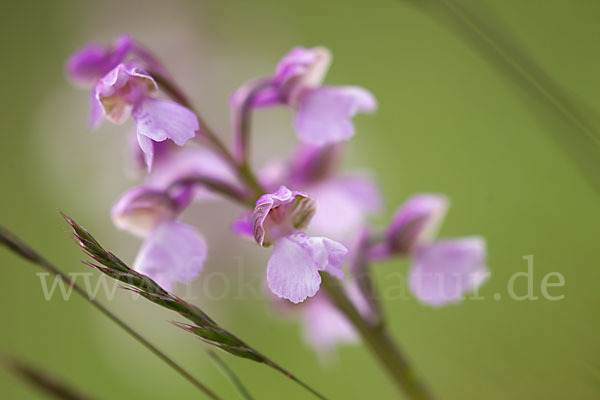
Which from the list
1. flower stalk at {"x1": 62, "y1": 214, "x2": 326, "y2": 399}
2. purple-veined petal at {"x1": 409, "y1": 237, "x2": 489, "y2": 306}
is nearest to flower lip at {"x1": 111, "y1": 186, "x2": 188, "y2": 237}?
flower stalk at {"x1": 62, "y1": 214, "x2": 326, "y2": 399}

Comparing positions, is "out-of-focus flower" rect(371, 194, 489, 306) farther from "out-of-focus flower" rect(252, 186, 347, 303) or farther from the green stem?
"out-of-focus flower" rect(252, 186, 347, 303)

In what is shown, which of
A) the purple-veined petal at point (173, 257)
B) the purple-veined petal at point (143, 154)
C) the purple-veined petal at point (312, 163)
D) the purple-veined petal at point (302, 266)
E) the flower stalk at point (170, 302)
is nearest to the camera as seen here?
the flower stalk at point (170, 302)

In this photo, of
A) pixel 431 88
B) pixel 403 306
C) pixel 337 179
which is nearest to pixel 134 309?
pixel 403 306

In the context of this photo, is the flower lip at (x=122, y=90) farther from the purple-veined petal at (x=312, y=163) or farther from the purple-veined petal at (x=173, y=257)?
the purple-veined petal at (x=312, y=163)

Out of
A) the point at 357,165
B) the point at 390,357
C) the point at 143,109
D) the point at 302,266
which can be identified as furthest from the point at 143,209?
the point at 357,165

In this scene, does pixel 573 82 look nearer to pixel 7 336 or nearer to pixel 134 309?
pixel 134 309

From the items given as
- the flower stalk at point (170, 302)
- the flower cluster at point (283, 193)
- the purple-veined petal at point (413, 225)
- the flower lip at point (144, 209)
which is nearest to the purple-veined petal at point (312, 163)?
the flower cluster at point (283, 193)
